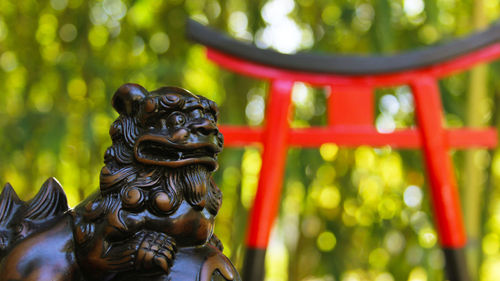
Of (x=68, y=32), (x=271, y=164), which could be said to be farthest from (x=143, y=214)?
(x=68, y=32)

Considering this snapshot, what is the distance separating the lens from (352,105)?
4.30 ft

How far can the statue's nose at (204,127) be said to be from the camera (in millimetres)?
448

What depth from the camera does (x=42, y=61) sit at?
202cm

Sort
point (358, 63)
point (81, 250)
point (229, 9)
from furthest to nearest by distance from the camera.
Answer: point (229, 9), point (358, 63), point (81, 250)

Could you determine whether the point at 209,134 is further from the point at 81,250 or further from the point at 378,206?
the point at 378,206

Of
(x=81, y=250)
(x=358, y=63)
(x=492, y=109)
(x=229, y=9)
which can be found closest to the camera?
(x=81, y=250)

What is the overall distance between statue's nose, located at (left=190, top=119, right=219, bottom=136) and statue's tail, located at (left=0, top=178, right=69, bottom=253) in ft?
0.47

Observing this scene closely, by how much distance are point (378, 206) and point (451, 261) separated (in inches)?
41.8

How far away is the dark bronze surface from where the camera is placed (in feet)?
1.42

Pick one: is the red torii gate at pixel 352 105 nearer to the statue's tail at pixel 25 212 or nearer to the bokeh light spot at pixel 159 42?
the statue's tail at pixel 25 212

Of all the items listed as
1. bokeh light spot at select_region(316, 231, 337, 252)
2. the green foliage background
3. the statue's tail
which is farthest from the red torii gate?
bokeh light spot at select_region(316, 231, 337, 252)

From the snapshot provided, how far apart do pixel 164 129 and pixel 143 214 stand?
0.22ft

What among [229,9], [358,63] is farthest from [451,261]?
[229,9]

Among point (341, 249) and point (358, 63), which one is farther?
point (341, 249)
